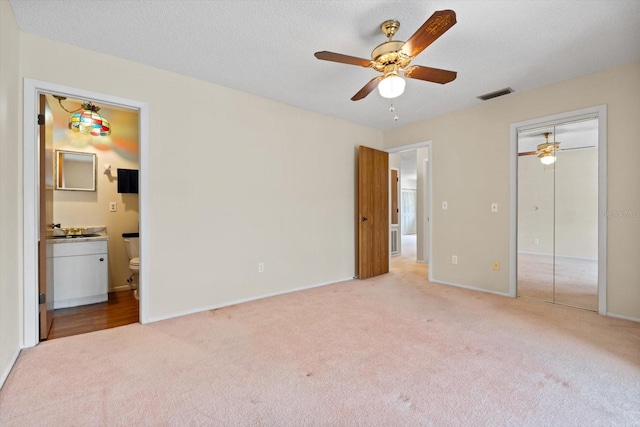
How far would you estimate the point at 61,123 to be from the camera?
143 inches

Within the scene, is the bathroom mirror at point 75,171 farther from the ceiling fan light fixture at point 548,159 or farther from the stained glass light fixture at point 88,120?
the ceiling fan light fixture at point 548,159

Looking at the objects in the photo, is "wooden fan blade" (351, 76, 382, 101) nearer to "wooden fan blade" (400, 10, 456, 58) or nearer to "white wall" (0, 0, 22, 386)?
"wooden fan blade" (400, 10, 456, 58)

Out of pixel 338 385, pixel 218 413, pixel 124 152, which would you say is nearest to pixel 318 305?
pixel 338 385

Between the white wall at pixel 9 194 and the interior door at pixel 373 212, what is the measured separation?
3.56 metres

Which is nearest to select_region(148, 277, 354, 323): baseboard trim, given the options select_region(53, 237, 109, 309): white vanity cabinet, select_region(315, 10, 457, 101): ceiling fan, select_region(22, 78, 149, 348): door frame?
select_region(22, 78, 149, 348): door frame

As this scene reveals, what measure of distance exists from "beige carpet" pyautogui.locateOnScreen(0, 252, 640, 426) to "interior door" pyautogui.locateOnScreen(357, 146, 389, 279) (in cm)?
155

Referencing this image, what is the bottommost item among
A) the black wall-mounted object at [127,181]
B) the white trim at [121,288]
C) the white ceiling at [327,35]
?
the white trim at [121,288]

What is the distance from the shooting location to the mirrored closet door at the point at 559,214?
306 cm

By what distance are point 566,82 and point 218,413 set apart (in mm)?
4224

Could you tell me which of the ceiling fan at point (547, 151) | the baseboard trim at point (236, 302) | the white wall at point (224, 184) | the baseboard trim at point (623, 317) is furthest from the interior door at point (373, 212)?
the baseboard trim at point (623, 317)

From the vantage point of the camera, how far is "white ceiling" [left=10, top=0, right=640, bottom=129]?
6.40 feet

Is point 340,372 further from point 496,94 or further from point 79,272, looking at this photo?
point 496,94

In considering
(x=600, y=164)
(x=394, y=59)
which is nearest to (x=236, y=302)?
(x=394, y=59)

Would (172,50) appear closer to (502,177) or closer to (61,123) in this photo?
(61,123)
